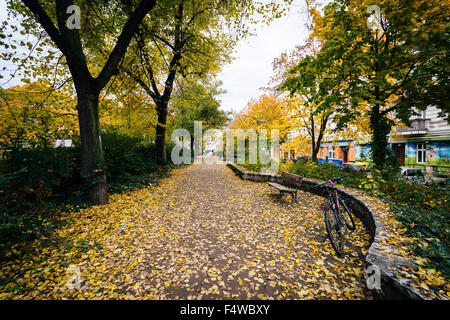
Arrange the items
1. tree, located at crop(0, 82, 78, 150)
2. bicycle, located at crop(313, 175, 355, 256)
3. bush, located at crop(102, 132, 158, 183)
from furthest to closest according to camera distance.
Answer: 1. bush, located at crop(102, 132, 158, 183)
2. tree, located at crop(0, 82, 78, 150)
3. bicycle, located at crop(313, 175, 355, 256)

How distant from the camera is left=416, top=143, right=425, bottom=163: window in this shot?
1583 cm

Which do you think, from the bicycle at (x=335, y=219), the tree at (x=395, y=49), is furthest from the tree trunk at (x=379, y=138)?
the bicycle at (x=335, y=219)

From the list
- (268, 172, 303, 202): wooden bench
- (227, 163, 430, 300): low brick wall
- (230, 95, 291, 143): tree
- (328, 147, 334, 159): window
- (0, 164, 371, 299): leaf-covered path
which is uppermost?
(230, 95, 291, 143): tree

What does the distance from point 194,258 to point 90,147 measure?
4.79 metres

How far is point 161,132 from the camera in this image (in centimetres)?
1233

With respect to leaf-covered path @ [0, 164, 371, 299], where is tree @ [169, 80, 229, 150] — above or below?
above

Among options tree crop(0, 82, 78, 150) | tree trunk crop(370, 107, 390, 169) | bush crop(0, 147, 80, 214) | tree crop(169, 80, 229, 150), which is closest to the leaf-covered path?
bush crop(0, 147, 80, 214)

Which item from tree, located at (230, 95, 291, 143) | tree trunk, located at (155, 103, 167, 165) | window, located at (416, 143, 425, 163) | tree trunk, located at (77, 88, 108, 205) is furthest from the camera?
tree, located at (230, 95, 291, 143)

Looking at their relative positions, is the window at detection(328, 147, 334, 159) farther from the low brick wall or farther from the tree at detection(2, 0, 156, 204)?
the tree at detection(2, 0, 156, 204)

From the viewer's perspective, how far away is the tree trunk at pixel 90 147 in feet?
17.5

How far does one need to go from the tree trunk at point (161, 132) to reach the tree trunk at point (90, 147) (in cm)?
560

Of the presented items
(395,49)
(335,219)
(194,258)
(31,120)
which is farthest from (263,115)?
(194,258)

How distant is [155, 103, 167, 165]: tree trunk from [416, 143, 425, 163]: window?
22.4m

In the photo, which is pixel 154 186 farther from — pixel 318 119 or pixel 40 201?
pixel 318 119
